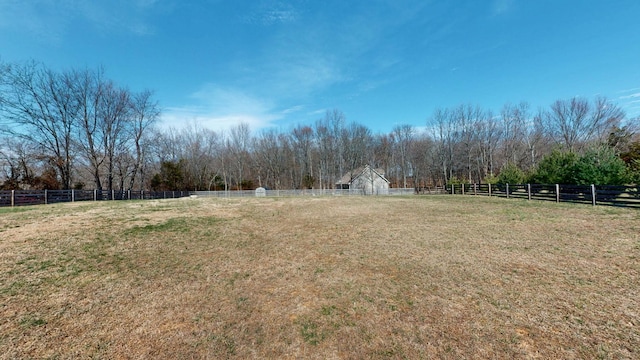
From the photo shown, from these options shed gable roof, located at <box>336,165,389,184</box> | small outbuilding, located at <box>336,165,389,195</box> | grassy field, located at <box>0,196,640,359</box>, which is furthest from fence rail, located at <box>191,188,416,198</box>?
grassy field, located at <box>0,196,640,359</box>

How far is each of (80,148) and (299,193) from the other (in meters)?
25.6

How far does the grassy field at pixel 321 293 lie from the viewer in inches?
122

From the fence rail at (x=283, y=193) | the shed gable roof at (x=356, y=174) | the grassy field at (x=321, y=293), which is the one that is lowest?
the grassy field at (x=321, y=293)

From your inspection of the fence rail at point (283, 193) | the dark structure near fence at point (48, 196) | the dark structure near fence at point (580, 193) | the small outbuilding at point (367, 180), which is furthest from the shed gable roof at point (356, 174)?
the dark structure near fence at point (48, 196)

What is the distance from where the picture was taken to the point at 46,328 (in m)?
3.48

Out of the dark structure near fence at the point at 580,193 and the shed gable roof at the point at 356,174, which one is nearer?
the dark structure near fence at the point at 580,193

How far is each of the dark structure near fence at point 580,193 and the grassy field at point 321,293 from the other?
5204 mm

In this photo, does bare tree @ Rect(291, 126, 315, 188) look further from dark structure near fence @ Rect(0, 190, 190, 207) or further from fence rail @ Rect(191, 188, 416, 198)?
dark structure near fence @ Rect(0, 190, 190, 207)

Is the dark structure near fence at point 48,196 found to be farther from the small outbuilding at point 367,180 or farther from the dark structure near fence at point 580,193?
the dark structure near fence at point 580,193

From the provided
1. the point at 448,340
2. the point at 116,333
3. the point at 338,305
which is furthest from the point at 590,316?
the point at 116,333

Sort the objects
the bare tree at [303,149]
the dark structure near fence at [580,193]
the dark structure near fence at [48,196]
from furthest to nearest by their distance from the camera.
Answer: the bare tree at [303,149]
the dark structure near fence at [48,196]
the dark structure near fence at [580,193]

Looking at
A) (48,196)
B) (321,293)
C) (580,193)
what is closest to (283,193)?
(48,196)

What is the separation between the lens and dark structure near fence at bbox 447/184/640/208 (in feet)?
37.1

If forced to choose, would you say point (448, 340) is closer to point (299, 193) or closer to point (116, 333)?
point (116, 333)
